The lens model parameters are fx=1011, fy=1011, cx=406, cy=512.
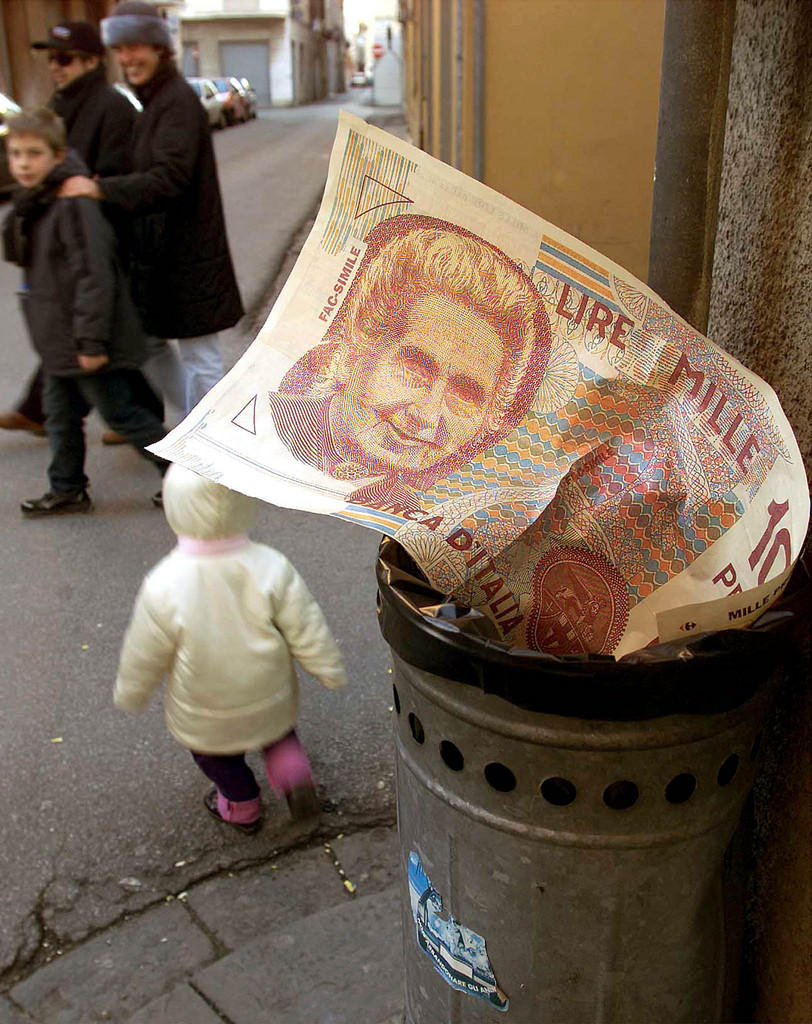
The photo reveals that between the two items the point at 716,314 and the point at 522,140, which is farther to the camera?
the point at 522,140

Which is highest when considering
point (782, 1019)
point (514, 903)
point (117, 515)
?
point (514, 903)

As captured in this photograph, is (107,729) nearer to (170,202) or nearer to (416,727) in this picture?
(416,727)

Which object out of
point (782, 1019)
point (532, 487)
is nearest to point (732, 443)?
point (532, 487)

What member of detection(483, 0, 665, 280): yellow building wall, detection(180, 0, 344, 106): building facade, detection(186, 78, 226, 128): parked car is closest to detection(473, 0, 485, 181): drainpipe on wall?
detection(483, 0, 665, 280): yellow building wall

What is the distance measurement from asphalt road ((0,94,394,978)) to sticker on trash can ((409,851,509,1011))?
3.79 ft

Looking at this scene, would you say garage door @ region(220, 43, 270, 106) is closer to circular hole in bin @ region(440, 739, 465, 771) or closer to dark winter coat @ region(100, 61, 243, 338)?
dark winter coat @ region(100, 61, 243, 338)

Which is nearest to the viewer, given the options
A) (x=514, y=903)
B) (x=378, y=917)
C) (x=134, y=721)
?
(x=514, y=903)

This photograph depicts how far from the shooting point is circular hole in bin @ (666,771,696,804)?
128cm

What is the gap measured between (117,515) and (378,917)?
106 inches

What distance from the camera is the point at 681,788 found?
1.28 m

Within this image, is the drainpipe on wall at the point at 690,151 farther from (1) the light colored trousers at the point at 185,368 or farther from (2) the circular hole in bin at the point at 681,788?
(1) the light colored trousers at the point at 185,368

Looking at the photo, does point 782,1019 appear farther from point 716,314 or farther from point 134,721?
point 134,721

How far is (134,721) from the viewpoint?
10.2 feet

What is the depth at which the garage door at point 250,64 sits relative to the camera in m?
49.8
